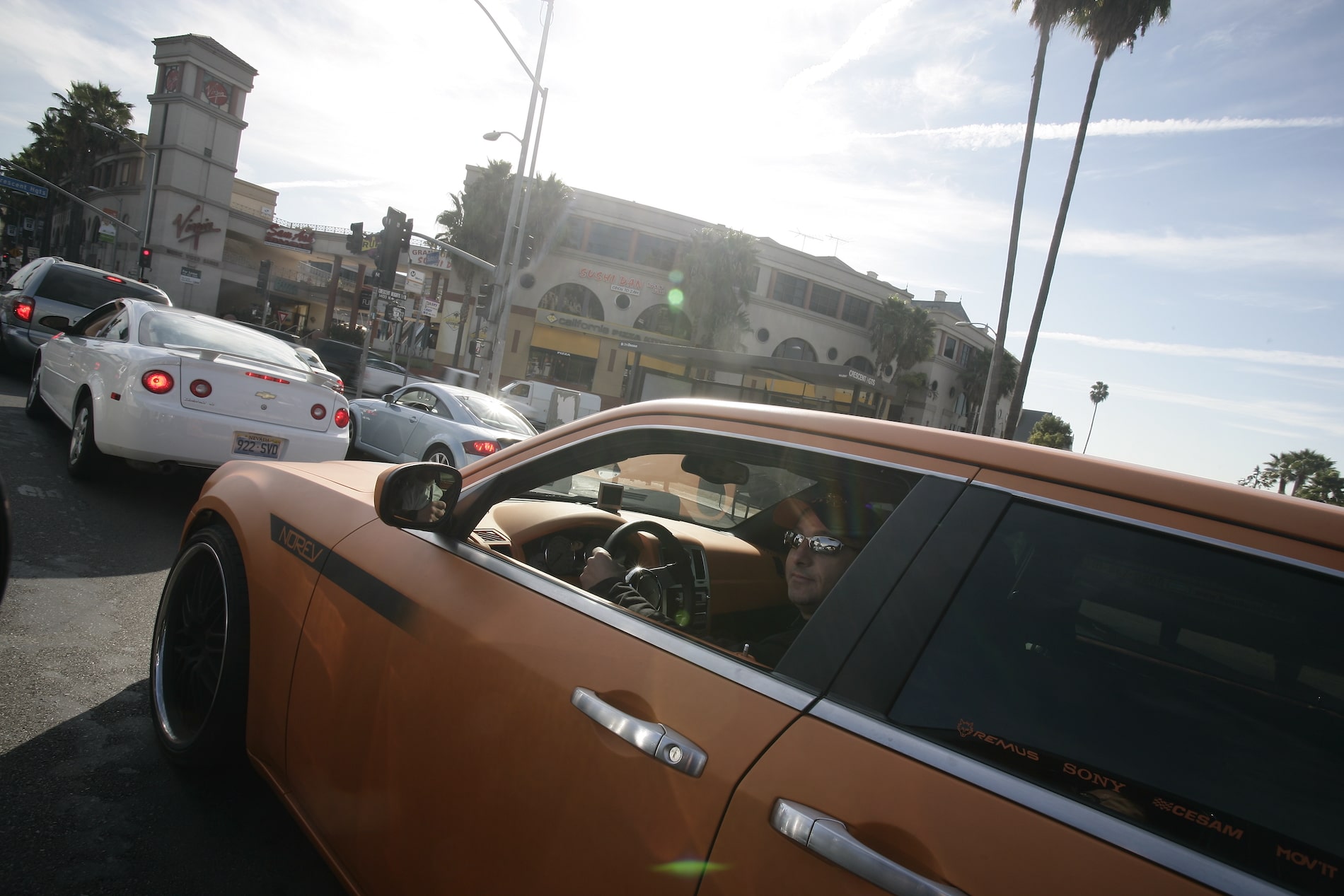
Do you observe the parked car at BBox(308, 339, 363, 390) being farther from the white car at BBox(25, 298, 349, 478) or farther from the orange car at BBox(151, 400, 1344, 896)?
the orange car at BBox(151, 400, 1344, 896)

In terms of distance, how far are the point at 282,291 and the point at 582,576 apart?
71.9 m

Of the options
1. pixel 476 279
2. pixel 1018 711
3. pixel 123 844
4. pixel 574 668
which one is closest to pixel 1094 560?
pixel 1018 711

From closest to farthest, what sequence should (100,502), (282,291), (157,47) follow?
(100,502) → (157,47) → (282,291)

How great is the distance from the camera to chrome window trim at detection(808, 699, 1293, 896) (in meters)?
0.94

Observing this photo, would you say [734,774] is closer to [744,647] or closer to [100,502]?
[744,647]

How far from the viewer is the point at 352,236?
1941cm

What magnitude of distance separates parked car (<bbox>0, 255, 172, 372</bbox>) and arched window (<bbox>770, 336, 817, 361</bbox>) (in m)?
35.9

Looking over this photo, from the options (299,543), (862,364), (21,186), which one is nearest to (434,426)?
(299,543)

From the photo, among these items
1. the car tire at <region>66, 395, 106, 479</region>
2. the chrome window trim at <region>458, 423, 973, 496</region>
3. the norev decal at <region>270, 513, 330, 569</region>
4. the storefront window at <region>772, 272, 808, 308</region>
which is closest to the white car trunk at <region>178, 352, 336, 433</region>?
the car tire at <region>66, 395, 106, 479</region>

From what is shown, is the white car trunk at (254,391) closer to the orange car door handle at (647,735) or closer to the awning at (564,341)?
the orange car door handle at (647,735)

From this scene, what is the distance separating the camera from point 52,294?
38.4 ft

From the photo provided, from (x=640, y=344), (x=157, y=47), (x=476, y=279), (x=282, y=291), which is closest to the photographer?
(x=640, y=344)

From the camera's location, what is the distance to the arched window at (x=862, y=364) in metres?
48.8

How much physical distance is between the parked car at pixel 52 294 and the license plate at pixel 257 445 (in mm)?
6705
